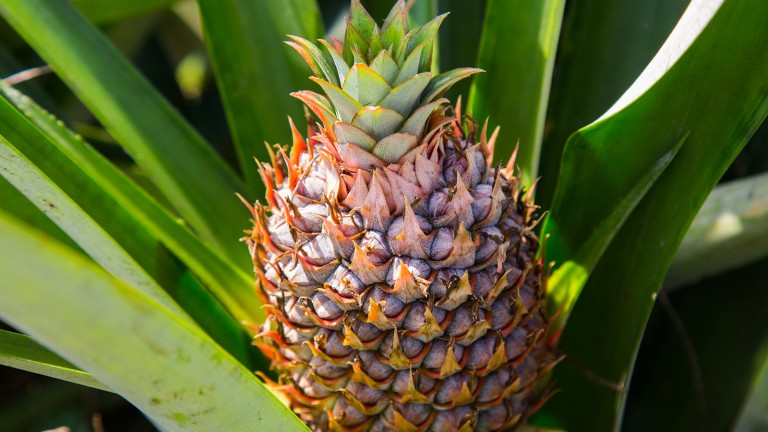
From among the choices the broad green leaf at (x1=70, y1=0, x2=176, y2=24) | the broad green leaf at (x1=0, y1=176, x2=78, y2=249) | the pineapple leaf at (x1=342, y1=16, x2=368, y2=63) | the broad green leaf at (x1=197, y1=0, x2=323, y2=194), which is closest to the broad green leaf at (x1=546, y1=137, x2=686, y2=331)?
the pineapple leaf at (x1=342, y1=16, x2=368, y2=63)

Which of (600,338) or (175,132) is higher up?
(175,132)

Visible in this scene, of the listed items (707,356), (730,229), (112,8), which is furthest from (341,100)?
(112,8)

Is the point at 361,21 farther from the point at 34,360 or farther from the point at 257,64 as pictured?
the point at 34,360

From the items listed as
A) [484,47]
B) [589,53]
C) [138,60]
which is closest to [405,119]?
[484,47]

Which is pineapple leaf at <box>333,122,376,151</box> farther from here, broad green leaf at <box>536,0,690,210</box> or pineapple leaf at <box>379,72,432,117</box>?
broad green leaf at <box>536,0,690,210</box>

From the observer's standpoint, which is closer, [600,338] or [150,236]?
[150,236]

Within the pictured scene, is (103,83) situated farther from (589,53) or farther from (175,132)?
(589,53)

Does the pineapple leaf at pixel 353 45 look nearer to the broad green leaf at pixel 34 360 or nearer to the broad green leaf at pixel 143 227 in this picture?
the broad green leaf at pixel 143 227
